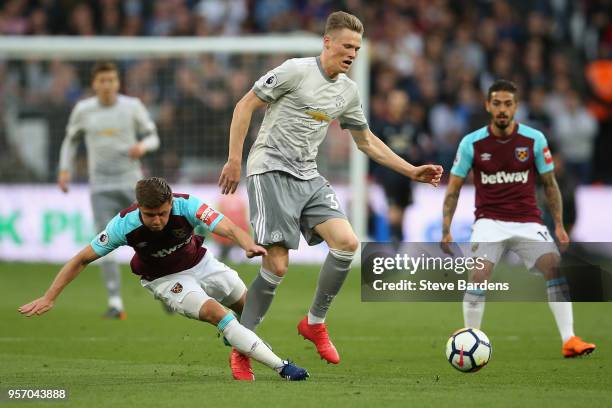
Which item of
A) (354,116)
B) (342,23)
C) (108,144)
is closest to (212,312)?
(354,116)

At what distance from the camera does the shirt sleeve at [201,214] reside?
733 centimetres

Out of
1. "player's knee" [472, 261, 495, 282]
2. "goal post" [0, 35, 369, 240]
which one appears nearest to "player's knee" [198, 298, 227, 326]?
"player's knee" [472, 261, 495, 282]

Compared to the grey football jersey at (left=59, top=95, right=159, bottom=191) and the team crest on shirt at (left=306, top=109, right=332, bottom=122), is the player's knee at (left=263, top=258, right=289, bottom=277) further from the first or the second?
the grey football jersey at (left=59, top=95, right=159, bottom=191)

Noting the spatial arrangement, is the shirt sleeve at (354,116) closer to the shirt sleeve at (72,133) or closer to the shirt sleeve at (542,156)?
the shirt sleeve at (542,156)

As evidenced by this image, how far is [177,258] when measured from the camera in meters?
7.94

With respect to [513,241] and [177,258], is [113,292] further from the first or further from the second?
[513,241]

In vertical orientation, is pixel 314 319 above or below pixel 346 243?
below

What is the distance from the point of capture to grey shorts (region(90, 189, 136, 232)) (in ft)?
40.0

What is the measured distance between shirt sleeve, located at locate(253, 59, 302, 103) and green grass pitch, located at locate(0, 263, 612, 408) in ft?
6.31

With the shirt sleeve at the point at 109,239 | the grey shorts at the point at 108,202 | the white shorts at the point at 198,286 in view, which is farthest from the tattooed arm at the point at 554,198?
the grey shorts at the point at 108,202

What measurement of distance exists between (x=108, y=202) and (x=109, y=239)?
15.8ft

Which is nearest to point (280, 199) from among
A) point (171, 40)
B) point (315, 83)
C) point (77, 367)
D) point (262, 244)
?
point (262, 244)

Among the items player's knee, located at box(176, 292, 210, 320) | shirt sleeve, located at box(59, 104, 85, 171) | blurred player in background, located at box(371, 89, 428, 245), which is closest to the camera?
player's knee, located at box(176, 292, 210, 320)

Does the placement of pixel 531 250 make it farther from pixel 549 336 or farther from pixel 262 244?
pixel 262 244
